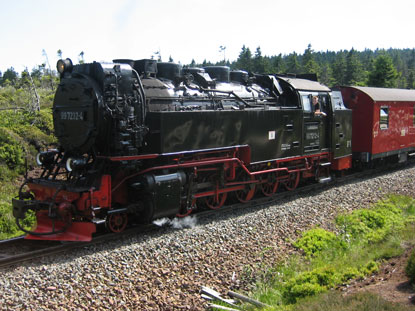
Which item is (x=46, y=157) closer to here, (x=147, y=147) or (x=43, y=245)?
(x=43, y=245)

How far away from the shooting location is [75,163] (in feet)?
24.6

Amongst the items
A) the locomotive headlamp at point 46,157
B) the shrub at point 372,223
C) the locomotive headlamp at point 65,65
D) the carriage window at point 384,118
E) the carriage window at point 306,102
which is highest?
the locomotive headlamp at point 65,65

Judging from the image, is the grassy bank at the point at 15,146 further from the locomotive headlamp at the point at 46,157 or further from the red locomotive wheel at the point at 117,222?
the red locomotive wheel at the point at 117,222

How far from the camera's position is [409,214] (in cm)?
988

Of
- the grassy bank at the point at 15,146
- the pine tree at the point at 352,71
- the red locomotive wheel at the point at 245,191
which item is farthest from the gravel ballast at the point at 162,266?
the pine tree at the point at 352,71

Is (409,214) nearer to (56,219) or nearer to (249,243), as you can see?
(249,243)

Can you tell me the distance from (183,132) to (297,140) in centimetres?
440

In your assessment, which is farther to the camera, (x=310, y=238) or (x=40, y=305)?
(x=310, y=238)

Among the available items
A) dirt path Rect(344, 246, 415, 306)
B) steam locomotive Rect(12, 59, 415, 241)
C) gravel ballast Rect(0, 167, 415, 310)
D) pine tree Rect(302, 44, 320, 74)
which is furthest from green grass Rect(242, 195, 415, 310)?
pine tree Rect(302, 44, 320, 74)

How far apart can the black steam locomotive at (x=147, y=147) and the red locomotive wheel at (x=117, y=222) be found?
2 centimetres

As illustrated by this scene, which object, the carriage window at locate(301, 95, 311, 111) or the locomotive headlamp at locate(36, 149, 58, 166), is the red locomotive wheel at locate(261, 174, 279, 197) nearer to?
the carriage window at locate(301, 95, 311, 111)

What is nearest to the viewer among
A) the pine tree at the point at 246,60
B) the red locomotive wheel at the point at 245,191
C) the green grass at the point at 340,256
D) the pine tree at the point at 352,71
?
the green grass at the point at 340,256

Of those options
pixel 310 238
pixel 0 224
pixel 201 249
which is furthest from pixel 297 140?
pixel 0 224

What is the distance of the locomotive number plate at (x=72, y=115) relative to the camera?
7598mm
